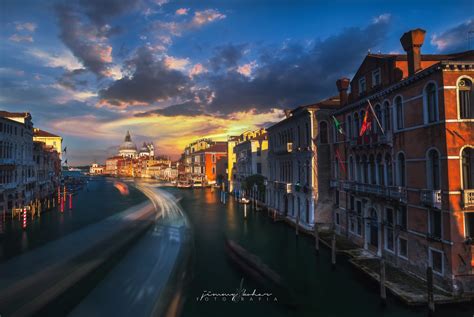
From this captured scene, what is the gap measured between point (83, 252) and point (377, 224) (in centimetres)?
2115

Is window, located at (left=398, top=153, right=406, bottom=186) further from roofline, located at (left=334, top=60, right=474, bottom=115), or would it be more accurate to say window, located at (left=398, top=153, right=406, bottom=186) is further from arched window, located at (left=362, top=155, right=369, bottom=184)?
roofline, located at (left=334, top=60, right=474, bottom=115)

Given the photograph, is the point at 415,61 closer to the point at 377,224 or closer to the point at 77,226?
the point at 377,224

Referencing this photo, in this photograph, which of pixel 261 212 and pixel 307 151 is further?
pixel 261 212

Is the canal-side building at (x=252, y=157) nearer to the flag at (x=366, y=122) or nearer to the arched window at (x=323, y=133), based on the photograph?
the arched window at (x=323, y=133)

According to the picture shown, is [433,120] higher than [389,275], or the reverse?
[433,120]

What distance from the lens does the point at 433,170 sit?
15.5 meters

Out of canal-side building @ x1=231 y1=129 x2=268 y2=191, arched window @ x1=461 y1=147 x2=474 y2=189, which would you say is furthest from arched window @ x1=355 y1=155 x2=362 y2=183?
canal-side building @ x1=231 y1=129 x2=268 y2=191

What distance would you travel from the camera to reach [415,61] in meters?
17.4

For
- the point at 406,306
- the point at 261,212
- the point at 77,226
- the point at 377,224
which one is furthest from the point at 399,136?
the point at 77,226

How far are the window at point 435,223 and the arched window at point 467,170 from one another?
69.1 inches

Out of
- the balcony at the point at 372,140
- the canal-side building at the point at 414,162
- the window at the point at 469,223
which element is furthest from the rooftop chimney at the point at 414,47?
the window at the point at 469,223

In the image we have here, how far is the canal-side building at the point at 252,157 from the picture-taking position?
52.0m

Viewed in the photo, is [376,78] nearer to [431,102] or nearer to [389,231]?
[431,102]

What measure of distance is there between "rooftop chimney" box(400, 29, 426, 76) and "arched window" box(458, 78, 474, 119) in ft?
10.6
